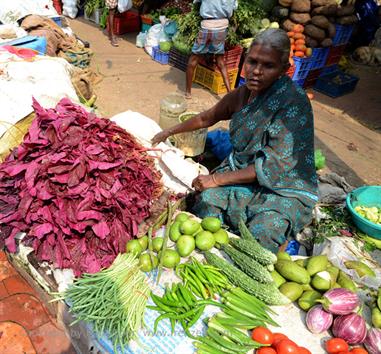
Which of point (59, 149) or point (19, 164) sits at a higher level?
point (59, 149)

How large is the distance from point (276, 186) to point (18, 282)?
214 cm

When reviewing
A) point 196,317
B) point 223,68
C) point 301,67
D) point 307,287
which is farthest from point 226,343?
point 301,67

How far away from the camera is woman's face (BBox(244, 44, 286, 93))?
7.86ft

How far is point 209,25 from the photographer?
522 cm

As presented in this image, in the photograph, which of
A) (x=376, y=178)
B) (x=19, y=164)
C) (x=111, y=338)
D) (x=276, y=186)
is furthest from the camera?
(x=376, y=178)

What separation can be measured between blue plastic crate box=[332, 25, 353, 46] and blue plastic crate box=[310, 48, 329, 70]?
353 mm

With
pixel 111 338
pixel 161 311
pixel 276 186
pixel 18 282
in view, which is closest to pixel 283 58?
pixel 276 186

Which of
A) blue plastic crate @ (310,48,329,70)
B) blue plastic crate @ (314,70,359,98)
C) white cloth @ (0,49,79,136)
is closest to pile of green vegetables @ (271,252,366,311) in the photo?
white cloth @ (0,49,79,136)

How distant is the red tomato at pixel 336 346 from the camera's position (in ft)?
6.05

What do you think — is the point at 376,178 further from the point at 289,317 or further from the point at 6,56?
the point at 6,56

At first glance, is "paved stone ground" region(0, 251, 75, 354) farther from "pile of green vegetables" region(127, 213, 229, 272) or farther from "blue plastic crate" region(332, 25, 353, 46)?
"blue plastic crate" region(332, 25, 353, 46)

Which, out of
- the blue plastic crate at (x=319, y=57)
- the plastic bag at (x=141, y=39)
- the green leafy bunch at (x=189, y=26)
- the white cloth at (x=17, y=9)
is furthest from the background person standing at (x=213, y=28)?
the white cloth at (x=17, y=9)

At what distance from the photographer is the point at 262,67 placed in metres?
2.45

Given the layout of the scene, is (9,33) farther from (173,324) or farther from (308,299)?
(308,299)
